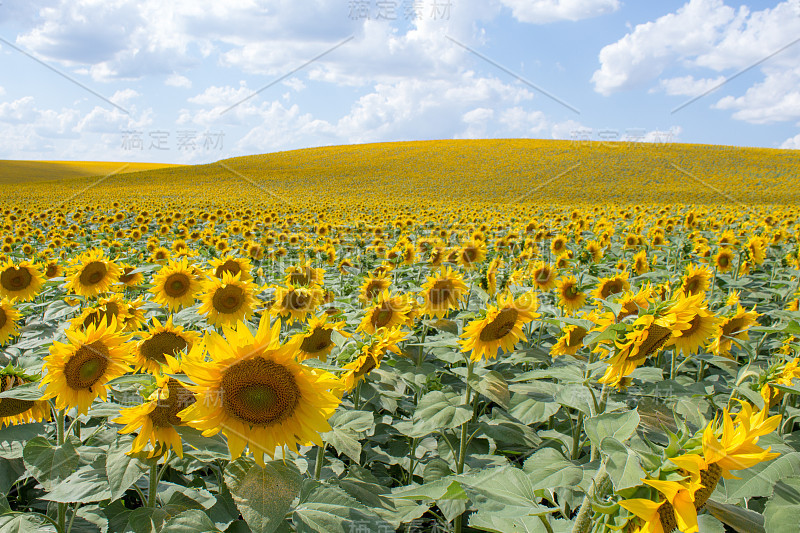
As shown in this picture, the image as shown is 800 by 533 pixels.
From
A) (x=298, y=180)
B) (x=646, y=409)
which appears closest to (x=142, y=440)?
(x=646, y=409)

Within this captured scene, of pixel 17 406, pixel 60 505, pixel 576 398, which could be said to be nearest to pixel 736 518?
pixel 576 398

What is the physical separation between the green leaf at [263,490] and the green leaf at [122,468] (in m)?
0.43

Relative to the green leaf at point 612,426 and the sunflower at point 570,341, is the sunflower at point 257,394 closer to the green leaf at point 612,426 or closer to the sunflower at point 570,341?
the green leaf at point 612,426

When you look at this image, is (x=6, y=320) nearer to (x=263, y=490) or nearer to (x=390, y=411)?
(x=390, y=411)

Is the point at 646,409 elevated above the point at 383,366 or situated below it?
above

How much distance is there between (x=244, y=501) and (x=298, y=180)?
1793 inches

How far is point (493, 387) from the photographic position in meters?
2.57

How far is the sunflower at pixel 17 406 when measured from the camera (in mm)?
2139

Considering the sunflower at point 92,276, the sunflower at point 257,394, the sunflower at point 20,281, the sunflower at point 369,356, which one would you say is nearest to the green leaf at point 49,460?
the sunflower at point 257,394

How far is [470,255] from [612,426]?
4.61m

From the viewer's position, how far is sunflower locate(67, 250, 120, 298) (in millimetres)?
4527

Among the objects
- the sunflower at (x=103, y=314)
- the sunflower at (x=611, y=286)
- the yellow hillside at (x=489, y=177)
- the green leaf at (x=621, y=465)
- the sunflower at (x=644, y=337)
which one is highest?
the yellow hillside at (x=489, y=177)

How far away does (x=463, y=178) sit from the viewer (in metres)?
46.7

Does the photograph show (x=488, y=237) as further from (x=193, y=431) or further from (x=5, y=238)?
(x=5, y=238)
